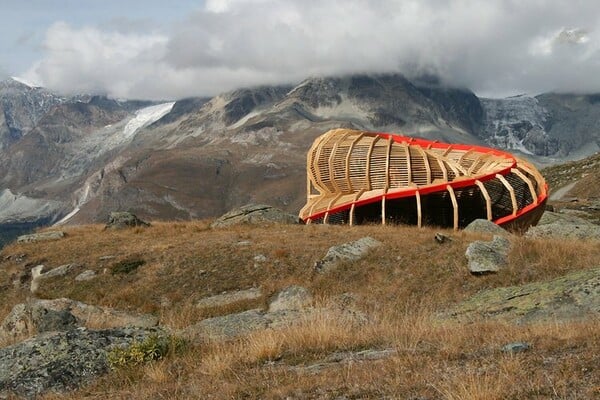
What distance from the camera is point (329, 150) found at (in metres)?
43.0

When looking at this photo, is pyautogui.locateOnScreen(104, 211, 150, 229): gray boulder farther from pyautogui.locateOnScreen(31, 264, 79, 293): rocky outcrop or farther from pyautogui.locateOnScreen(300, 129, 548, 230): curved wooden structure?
pyautogui.locateOnScreen(300, 129, 548, 230): curved wooden structure

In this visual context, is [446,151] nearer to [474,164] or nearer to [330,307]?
[474,164]

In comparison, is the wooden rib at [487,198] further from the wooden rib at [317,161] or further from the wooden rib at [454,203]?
the wooden rib at [317,161]

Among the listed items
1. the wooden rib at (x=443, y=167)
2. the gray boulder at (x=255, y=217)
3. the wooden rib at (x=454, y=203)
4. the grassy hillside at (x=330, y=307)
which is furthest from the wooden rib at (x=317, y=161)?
the wooden rib at (x=454, y=203)

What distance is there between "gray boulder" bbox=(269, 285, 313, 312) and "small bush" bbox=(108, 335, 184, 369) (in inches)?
389

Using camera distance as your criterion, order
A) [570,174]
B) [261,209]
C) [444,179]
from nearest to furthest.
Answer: [444,179]
[261,209]
[570,174]

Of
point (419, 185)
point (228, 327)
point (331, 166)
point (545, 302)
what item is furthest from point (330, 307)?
point (331, 166)

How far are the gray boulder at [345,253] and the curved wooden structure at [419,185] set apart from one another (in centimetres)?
894

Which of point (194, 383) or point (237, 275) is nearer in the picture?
point (194, 383)

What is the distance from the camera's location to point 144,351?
10.5 meters

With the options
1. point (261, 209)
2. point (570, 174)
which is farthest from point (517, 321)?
point (570, 174)

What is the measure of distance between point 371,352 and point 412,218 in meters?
27.2

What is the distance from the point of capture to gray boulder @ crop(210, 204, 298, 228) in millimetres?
37375

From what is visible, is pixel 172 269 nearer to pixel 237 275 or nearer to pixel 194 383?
pixel 237 275
